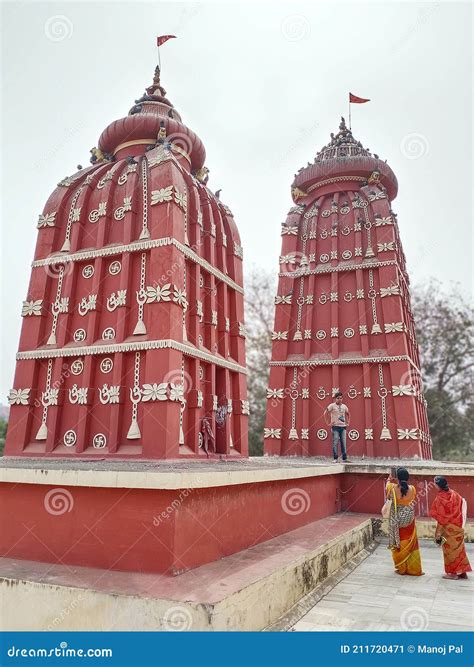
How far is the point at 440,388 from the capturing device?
75.0 ft

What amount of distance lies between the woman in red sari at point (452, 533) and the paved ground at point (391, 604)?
163 mm

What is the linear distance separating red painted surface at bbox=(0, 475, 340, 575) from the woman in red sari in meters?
2.48

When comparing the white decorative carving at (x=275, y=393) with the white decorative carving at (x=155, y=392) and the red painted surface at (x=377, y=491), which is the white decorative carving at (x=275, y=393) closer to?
the red painted surface at (x=377, y=491)

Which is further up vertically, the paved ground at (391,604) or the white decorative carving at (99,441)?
the white decorative carving at (99,441)

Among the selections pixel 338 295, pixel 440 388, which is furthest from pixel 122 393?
pixel 440 388

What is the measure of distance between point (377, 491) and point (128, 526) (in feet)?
21.6

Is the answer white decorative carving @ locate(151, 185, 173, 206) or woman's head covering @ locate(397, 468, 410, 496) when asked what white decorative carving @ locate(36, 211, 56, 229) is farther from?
woman's head covering @ locate(397, 468, 410, 496)

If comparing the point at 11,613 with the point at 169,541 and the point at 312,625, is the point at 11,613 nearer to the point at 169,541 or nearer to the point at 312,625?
the point at 169,541

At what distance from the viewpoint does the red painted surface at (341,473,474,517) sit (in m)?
9.42

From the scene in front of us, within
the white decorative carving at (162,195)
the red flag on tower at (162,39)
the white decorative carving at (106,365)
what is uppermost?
the red flag on tower at (162,39)

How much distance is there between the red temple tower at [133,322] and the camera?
7164mm

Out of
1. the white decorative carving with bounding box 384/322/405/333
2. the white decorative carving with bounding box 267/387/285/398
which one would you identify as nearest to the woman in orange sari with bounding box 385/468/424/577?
the white decorative carving with bounding box 384/322/405/333

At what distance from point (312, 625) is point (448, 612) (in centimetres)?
150

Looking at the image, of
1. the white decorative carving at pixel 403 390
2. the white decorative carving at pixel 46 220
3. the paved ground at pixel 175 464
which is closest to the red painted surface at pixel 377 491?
the paved ground at pixel 175 464
